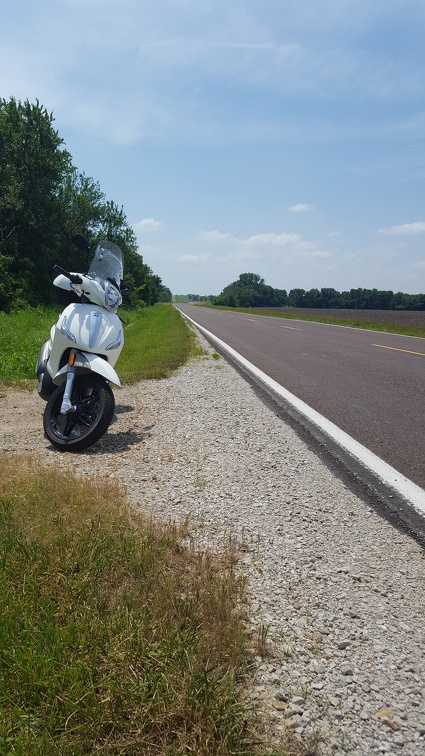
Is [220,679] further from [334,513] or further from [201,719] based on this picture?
[334,513]

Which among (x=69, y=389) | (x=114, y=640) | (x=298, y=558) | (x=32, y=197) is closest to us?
(x=114, y=640)

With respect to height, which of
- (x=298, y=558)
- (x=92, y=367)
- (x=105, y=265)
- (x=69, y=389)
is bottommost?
(x=298, y=558)

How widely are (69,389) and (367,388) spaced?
184 inches

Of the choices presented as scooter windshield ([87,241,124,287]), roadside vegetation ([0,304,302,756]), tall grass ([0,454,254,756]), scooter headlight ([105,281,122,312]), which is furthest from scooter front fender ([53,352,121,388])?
tall grass ([0,454,254,756])

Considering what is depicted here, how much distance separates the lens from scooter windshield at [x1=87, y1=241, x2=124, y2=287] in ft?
19.0

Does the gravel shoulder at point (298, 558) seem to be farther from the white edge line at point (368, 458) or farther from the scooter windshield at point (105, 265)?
the scooter windshield at point (105, 265)

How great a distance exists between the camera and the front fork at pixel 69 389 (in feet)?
16.0

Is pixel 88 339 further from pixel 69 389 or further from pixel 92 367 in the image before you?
pixel 69 389

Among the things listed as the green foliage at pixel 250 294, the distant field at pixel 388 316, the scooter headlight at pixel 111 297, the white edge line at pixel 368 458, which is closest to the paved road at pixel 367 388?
the white edge line at pixel 368 458

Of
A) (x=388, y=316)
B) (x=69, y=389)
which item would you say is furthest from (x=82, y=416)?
(x=388, y=316)

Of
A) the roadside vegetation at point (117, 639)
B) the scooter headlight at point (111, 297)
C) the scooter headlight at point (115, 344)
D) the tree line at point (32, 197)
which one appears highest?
the tree line at point (32, 197)

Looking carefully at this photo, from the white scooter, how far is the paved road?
2454 mm

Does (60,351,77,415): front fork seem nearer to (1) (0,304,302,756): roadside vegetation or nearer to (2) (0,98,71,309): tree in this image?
(1) (0,304,302,756): roadside vegetation

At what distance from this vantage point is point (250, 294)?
166375 mm
